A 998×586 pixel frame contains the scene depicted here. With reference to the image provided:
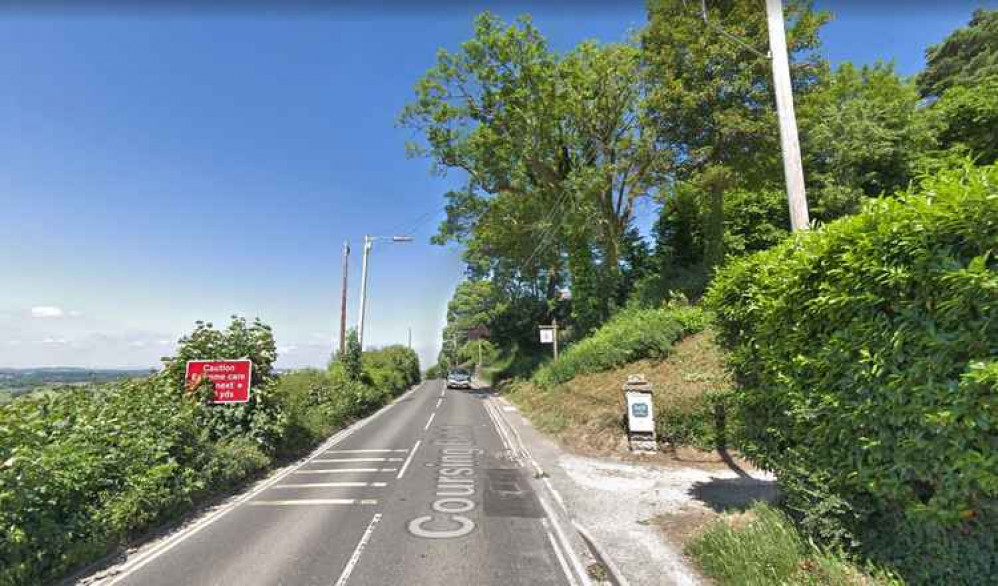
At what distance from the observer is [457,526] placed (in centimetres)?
632

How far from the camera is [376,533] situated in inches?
240

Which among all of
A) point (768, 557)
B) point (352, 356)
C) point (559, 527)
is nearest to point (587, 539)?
point (559, 527)

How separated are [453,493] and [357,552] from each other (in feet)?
8.67

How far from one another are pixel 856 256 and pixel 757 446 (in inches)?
119

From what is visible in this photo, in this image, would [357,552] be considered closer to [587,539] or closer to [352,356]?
[587,539]

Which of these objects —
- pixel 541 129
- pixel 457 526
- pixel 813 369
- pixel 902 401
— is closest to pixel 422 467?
pixel 457 526

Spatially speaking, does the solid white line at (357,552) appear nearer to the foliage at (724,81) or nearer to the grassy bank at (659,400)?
the grassy bank at (659,400)

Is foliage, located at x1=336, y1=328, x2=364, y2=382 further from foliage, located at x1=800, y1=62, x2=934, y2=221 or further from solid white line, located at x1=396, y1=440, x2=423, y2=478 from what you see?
foliage, located at x1=800, y1=62, x2=934, y2=221

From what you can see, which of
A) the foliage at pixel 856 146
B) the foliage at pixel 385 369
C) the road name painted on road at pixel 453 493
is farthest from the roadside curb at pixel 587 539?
the foliage at pixel 856 146

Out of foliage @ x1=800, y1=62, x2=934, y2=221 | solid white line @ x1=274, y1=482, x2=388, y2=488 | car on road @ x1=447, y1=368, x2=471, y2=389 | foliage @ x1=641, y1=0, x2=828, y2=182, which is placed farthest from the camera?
car on road @ x1=447, y1=368, x2=471, y2=389

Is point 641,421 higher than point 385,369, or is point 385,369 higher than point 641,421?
point 385,369

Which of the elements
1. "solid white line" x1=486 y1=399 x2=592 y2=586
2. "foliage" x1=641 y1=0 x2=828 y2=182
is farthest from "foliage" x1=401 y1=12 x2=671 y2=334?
"solid white line" x1=486 y1=399 x2=592 y2=586

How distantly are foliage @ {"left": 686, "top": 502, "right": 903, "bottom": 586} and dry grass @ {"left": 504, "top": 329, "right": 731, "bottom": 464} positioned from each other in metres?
3.79

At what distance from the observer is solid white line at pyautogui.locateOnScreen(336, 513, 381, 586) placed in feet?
15.9
